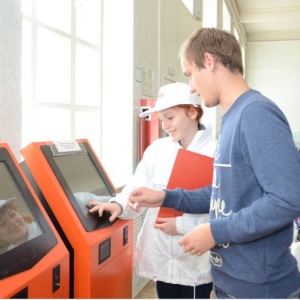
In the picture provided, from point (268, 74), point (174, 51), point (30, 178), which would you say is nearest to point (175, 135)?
point (30, 178)

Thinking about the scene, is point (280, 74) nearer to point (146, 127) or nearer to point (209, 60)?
point (146, 127)

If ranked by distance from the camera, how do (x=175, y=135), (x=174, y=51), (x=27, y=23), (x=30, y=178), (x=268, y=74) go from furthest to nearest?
(x=268, y=74)
(x=174, y=51)
(x=27, y=23)
(x=175, y=135)
(x=30, y=178)

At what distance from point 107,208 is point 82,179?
16 centimetres

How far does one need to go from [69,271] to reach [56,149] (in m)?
0.47

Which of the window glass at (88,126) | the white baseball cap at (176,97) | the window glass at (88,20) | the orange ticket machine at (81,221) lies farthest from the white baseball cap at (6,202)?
the window glass at (88,20)

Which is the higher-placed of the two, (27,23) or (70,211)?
(27,23)

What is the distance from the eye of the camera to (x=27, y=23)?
2.47m

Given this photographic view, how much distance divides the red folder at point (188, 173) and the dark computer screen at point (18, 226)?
0.63 m

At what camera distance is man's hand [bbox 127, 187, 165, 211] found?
1561 mm

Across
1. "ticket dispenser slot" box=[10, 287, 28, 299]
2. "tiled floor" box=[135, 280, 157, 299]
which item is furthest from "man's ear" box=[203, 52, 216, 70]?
"tiled floor" box=[135, 280, 157, 299]

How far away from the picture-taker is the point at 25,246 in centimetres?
120

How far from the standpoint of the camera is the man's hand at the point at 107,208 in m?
1.61

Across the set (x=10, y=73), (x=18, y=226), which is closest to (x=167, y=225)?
(x=18, y=226)

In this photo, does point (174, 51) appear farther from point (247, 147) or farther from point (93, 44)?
point (247, 147)
